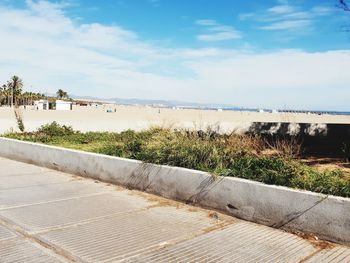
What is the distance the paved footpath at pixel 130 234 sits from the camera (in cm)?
382

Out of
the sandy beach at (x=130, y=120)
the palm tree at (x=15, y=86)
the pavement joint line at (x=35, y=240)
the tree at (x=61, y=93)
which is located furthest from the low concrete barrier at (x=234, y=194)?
the tree at (x=61, y=93)

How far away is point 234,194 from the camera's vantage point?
517cm

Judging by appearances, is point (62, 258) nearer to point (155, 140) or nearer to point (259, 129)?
point (155, 140)

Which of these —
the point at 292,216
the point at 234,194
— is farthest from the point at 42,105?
the point at 292,216

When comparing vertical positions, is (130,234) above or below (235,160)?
below

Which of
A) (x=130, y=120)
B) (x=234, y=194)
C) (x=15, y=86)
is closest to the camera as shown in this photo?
(x=234, y=194)

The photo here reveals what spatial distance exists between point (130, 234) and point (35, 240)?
3.32 ft

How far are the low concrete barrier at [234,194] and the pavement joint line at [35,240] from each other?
2258 mm

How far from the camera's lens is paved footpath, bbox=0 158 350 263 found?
12.5 feet

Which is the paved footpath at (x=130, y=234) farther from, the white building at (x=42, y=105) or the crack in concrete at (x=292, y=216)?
the white building at (x=42, y=105)

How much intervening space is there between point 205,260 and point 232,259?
262mm

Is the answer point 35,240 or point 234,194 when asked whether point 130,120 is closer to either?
point 234,194

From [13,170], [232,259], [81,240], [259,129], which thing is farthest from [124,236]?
[259,129]

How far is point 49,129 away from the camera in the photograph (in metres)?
13.1
